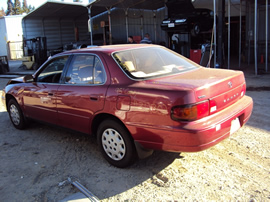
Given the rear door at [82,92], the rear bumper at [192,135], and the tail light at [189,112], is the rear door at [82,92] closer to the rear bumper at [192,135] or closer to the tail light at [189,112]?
the rear bumper at [192,135]

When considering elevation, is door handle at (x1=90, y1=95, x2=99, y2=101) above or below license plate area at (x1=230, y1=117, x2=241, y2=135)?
above

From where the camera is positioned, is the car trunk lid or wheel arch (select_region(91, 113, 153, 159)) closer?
the car trunk lid

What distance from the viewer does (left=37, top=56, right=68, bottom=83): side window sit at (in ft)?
14.9

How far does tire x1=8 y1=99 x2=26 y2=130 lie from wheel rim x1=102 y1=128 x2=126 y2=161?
2513 mm

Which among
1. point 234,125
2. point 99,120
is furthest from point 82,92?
point 234,125

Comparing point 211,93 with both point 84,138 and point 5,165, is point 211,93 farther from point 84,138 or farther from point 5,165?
point 5,165

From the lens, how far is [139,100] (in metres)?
3.20

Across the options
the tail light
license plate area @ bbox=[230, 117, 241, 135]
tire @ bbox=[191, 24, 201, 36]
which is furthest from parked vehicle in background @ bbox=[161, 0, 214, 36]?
the tail light

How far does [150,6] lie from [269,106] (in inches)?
529

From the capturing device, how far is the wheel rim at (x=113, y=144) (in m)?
3.56

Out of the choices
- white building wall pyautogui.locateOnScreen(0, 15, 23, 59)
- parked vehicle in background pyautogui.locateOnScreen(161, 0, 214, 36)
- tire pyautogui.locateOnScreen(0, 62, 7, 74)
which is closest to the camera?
parked vehicle in background pyautogui.locateOnScreen(161, 0, 214, 36)

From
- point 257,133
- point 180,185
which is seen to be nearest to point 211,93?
point 180,185

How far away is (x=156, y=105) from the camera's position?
10.1ft

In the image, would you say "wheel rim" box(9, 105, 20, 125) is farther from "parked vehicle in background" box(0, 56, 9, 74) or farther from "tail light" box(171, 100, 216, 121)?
"parked vehicle in background" box(0, 56, 9, 74)
